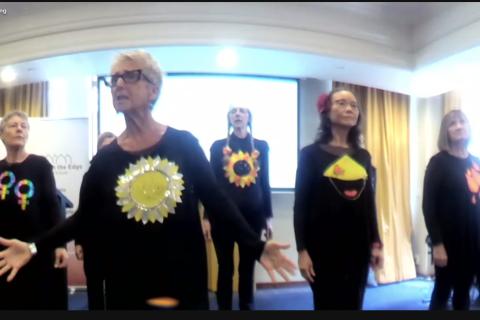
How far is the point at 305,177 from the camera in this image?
94 cm

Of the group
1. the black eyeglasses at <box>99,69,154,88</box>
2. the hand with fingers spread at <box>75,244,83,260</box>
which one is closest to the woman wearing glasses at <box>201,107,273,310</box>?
the black eyeglasses at <box>99,69,154,88</box>

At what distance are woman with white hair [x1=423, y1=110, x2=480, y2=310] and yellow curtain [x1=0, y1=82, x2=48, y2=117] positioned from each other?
3.52 ft

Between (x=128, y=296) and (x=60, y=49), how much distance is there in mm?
696

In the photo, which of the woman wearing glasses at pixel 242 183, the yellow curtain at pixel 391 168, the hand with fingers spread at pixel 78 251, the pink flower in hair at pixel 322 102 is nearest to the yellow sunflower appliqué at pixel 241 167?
the woman wearing glasses at pixel 242 183

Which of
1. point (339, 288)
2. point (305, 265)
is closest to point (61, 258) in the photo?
point (305, 265)

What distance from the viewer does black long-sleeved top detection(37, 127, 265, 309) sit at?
0.90 m

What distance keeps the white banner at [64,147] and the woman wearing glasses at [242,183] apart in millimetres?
346

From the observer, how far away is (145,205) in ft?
2.93

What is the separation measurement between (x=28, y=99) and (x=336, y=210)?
882 millimetres

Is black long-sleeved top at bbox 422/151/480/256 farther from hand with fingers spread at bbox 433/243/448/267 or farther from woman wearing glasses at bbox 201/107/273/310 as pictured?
woman wearing glasses at bbox 201/107/273/310

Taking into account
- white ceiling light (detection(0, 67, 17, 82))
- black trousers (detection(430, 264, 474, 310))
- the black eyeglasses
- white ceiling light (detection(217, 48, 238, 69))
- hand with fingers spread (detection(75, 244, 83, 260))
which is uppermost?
white ceiling light (detection(217, 48, 238, 69))

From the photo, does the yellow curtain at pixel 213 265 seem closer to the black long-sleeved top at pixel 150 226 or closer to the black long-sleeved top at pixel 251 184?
the black long-sleeved top at pixel 150 226

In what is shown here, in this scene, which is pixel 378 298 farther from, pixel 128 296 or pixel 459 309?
pixel 128 296

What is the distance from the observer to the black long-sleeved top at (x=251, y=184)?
912mm
